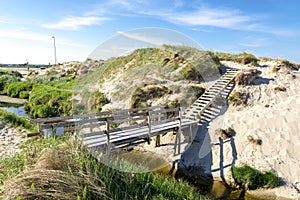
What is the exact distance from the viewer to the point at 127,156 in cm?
1044

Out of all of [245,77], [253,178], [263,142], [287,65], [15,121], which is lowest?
[253,178]

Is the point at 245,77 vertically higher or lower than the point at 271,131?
higher

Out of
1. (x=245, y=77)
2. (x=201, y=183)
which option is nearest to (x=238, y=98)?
(x=245, y=77)

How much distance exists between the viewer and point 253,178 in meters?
8.29

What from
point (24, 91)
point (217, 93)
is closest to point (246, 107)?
point (217, 93)

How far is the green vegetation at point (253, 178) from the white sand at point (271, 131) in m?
0.28

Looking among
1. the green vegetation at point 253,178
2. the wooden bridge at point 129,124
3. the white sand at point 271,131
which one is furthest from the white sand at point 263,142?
the wooden bridge at point 129,124

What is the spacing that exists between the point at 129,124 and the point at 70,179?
673 centimetres

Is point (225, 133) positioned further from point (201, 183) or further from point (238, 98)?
point (238, 98)

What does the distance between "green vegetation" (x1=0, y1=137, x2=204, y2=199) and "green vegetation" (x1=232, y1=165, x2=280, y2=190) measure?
3.68 m

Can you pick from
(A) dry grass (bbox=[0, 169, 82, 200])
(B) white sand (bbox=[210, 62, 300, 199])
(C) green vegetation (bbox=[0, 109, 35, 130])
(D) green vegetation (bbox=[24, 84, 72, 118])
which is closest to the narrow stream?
(B) white sand (bbox=[210, 62, 300, 199])

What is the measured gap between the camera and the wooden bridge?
22.5 ft

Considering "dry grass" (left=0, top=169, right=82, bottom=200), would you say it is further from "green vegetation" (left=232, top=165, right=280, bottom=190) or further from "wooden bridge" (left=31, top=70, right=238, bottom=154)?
"green vegetation" (left=232, top=165, right=280, bottom=190)

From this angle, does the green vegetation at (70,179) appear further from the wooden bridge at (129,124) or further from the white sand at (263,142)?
the white sand at (263,142)
